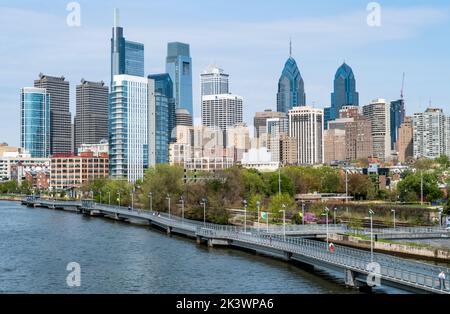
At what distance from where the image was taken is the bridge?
29266mm

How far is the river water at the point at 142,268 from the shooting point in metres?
34.5

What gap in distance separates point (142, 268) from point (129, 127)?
478 ft

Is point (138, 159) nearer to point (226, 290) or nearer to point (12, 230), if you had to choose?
point (12, 230)

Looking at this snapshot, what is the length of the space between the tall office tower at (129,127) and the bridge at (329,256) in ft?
353

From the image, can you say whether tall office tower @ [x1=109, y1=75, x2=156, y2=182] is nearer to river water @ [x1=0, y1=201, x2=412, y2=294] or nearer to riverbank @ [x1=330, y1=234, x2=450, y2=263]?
river water @ [x1=0, y1=201, x2=412, y2=294]

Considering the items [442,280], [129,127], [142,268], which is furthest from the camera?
[129,127]

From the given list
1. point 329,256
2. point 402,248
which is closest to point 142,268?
point 329,256

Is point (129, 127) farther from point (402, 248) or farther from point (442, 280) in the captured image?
point (442, 280)

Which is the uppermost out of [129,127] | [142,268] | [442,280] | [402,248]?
[129,127]

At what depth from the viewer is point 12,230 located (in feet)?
228

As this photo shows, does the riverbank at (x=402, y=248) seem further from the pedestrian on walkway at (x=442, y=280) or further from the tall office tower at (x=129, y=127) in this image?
the tall office tower at (x=129, y=127)

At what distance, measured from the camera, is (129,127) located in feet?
608

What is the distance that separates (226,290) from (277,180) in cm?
6513

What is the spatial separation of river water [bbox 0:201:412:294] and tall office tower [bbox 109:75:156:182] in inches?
4596
